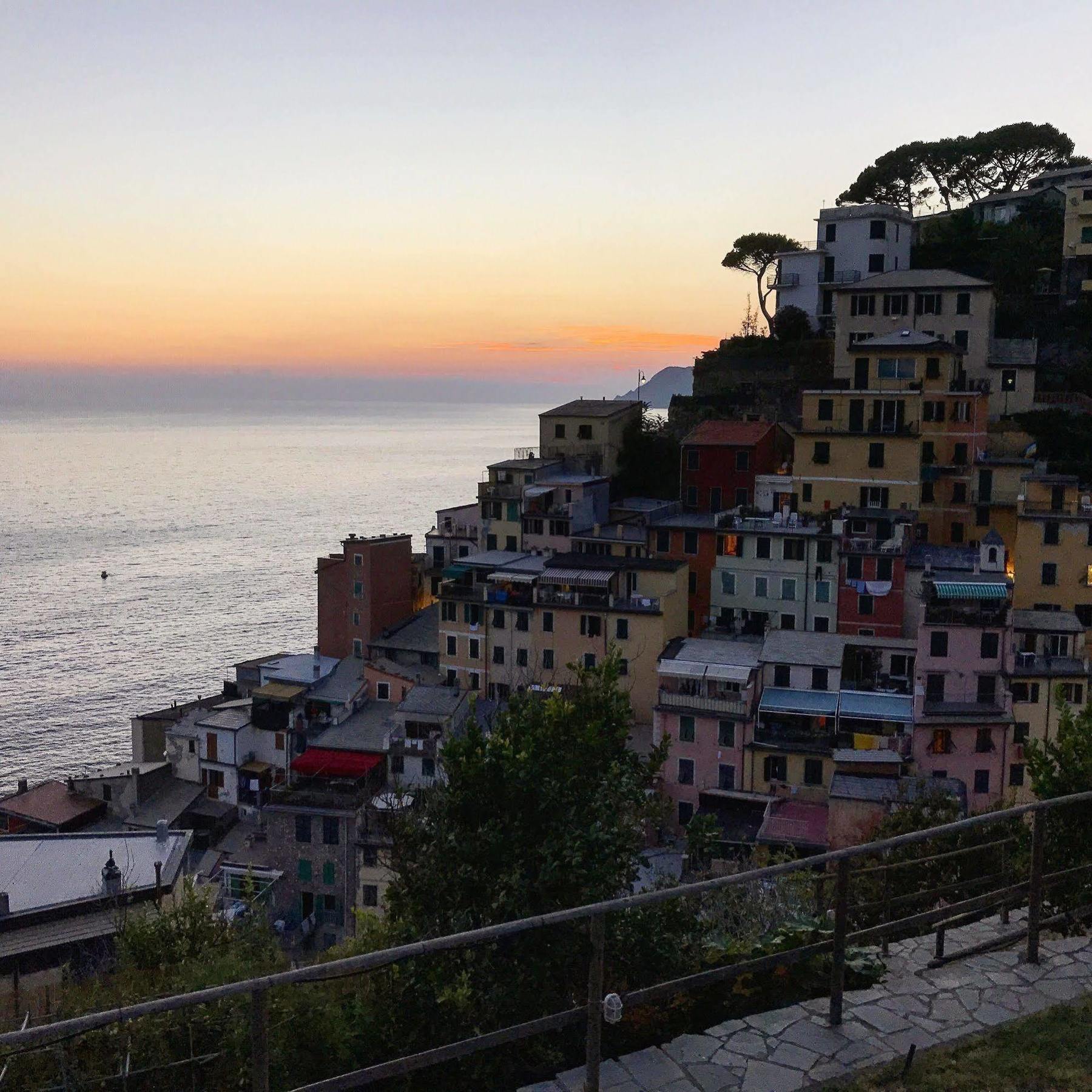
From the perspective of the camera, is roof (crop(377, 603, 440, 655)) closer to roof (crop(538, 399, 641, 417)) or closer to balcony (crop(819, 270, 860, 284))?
roof (crop(538, 399, 641, 417))

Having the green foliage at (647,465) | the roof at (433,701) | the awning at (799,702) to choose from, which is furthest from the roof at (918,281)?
the roof at (433,701)

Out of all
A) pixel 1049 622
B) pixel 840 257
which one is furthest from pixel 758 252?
pixel 1049 622

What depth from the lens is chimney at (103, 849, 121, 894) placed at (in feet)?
76.9

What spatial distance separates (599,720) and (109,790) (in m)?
35.1

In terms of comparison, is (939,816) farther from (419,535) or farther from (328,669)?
(419,535)

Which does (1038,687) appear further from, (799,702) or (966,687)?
(799,702)

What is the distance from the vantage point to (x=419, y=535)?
12812cm

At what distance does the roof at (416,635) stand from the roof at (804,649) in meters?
16.7

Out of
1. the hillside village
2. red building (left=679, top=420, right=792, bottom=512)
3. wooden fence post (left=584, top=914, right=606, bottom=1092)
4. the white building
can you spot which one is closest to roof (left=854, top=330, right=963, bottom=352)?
the hillside village

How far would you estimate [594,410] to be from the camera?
58125 mm

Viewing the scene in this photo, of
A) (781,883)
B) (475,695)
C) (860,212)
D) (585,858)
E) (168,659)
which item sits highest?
(860,212)

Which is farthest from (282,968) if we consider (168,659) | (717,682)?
(168,659)

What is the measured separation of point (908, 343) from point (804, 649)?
16.8 m

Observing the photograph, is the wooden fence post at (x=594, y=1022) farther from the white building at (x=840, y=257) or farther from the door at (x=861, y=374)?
the white building at (x=840, y=257)
